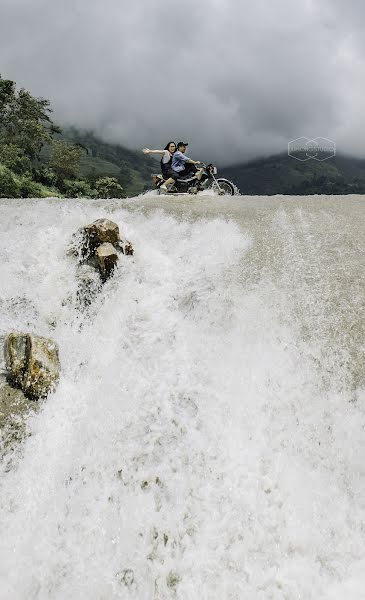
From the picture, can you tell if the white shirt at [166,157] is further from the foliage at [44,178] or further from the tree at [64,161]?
the tree at [64,161]

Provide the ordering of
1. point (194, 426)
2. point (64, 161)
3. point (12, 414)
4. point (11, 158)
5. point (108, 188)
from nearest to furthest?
1. point (12, 414)
2. point (194, 426)
3. point (11, 158)
4. point (108, 188)
5. point (64, 161)

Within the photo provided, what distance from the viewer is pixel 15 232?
11.8 metres

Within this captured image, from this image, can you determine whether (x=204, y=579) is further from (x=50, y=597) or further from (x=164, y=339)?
(x=164, y=339)

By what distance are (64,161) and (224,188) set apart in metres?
49.2

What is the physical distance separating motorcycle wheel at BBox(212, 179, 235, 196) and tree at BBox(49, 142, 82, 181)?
47.4 meters

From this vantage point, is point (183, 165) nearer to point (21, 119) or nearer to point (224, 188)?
A: point (224, 188)

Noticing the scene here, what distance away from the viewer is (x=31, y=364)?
7605 millimetres

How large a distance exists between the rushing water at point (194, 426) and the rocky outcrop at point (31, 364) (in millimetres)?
267

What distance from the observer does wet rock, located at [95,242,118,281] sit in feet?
34.1

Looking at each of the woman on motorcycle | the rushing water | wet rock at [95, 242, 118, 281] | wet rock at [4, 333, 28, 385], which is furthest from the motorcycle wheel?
wet rock at [4, 333, 28, 385]

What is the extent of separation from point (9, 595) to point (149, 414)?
10.4 feet

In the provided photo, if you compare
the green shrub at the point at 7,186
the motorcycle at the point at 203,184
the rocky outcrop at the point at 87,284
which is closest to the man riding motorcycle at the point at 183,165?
the motorcycle at the point at 203,184

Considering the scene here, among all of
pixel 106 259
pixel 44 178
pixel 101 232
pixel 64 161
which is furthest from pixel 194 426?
pixel 64 161

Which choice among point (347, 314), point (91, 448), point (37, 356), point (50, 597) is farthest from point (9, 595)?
point (347, 314)
